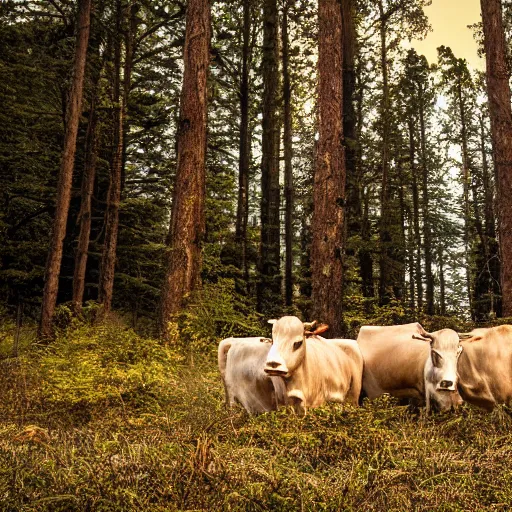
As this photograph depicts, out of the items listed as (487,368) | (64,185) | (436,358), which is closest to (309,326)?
(436,358)

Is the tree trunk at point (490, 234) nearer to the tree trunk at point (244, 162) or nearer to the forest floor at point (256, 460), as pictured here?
the tree trunk at point (244, 162)

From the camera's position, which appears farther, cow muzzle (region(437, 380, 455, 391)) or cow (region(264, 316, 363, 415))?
cow muzzle (region(437, 380, 455, 391))

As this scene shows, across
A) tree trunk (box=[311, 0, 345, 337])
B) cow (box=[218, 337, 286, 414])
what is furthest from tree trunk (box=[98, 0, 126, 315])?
cow (box=[218, 337, 286, 414])

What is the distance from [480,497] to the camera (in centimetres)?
350

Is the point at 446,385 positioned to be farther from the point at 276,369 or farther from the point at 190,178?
the point at 190,178

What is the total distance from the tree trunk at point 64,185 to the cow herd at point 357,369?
26.1 ft

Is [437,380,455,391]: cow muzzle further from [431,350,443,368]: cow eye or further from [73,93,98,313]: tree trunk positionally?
[73,93,98,313]: tree trunk

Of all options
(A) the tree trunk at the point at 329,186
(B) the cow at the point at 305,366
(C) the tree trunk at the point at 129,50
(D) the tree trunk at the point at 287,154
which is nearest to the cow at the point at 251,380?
(B) the cow at the point at 305,366

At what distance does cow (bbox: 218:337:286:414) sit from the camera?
6277 mm

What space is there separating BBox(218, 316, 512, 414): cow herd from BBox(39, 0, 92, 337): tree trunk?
7.97 m

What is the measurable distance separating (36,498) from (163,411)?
3699 millimetres

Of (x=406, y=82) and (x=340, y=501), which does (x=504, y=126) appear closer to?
(x=340, y=501)


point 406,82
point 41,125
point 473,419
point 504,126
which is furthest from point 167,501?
point 406,82

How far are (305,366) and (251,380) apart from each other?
28.6 inches
